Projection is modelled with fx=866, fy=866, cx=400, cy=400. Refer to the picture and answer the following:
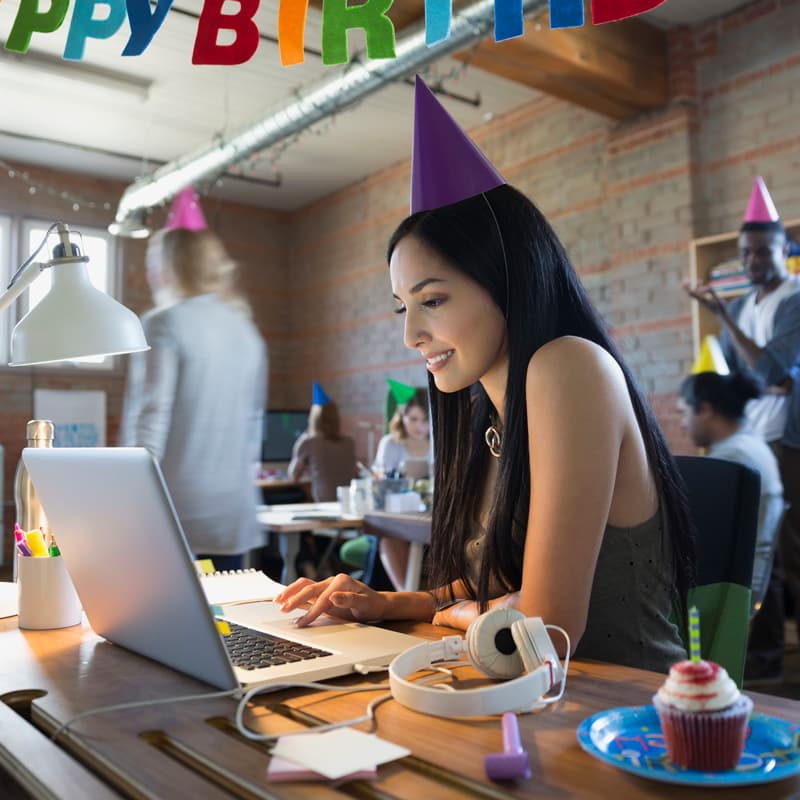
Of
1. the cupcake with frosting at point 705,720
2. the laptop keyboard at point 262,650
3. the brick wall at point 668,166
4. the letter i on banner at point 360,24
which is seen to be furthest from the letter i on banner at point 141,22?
the brick wall at point 668,166

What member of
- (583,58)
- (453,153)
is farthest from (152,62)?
(453,153)

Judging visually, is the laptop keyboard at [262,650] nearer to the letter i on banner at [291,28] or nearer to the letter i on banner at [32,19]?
the letter i on banner at [291,28]

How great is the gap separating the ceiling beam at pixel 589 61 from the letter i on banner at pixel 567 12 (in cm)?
314

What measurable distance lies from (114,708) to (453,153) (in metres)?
0.86

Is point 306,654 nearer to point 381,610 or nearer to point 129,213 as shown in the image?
point 381,610

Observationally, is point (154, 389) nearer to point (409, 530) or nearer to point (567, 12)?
point (409, 530)

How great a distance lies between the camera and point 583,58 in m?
4.75

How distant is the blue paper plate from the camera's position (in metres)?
0.63

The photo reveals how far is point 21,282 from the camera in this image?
49.8 inches

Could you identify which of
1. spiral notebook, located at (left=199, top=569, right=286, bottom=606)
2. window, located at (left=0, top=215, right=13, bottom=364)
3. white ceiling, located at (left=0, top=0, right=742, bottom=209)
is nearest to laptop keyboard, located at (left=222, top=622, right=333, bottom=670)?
spiral notebook, located at (left=199, top=569, right=286, bottom=606)

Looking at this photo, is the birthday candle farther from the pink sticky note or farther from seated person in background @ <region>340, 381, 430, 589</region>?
seated person in background @ <region>340, 381, 430, 589</region>

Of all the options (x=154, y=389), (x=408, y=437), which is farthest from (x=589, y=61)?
(x=154, y=389)

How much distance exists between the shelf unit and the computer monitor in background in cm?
402

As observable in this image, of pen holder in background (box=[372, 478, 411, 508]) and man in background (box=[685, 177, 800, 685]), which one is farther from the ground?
man in background (box=[685, 177, 800, 685])
